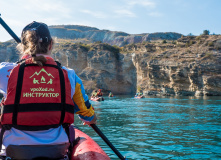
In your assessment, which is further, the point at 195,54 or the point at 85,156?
the point at 195,54

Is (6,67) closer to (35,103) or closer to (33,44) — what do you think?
(33,44)

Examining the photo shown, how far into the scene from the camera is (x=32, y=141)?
2.35 m

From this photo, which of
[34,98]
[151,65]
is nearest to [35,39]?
[34,98]

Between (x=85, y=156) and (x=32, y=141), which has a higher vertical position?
(x=32, y=141)

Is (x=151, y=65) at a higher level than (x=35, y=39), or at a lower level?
lower

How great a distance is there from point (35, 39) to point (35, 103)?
0.70 meters

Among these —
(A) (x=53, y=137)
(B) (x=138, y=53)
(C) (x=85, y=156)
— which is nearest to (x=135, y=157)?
(C) (x=85, y=156)

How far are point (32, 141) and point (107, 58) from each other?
2375 inches

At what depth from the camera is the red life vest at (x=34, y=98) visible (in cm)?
234

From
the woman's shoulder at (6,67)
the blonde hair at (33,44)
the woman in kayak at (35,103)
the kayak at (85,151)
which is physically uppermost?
the blonde hair at (33,44)

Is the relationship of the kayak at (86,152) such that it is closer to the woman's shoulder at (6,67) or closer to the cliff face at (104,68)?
the woman's shoulder at (6,67)

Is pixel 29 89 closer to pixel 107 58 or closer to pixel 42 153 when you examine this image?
pixel 42 153

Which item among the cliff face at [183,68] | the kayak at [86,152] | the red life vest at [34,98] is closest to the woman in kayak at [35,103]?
the red life vest at [34,98]

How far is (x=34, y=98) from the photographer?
2.37m
